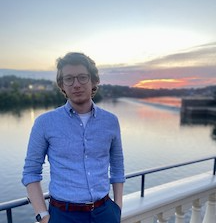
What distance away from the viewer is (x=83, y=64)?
114 cm

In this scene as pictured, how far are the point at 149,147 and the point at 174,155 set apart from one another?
366 centimetres

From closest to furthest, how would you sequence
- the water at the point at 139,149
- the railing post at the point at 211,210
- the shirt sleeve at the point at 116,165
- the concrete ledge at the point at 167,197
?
the shirt sleeve at the point at 116,165 < the concrete ledge at the point at 167,197 < the railing post at the point at 211,210 < the water at the point at 139,149

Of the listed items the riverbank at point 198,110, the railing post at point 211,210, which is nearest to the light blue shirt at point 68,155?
the railing post at point 211,210

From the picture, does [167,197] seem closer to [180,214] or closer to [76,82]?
[180,214]

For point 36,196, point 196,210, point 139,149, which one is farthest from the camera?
point 139,149

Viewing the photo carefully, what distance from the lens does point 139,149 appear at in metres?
28.9

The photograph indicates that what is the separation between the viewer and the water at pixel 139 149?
676 inches

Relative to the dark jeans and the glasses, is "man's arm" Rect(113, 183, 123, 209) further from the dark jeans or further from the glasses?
the glasses

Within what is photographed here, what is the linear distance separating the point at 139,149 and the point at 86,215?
28.4m

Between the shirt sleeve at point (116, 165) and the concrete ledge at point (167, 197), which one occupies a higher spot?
the shirt sleeve at point (116, 165)

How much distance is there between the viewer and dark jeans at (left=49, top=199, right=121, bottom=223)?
1.12 metres

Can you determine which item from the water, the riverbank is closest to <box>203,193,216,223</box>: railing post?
the water

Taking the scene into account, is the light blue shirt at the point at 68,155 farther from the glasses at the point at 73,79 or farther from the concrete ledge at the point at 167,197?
the concrete ledge at the point at 167,197

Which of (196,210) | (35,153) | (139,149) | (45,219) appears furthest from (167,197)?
(139,149)
